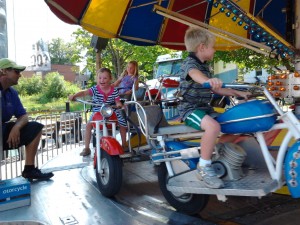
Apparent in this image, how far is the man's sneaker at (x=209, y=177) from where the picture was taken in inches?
109

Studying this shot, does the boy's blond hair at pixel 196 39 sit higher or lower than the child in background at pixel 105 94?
higher

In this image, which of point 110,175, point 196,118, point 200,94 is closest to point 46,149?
point 110,175

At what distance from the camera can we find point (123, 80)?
6676 millimetres

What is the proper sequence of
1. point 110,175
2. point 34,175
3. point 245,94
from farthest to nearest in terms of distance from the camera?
point 34,175 → point 110,175 → point 245,94

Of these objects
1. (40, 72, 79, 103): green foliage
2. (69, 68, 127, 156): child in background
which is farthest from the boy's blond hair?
(40, 72, 79, 103): green foliage

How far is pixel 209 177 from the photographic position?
9.21 ft

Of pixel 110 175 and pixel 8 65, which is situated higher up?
pixel 8 65

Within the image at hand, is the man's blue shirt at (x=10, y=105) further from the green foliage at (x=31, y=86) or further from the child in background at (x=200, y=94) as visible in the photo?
the green foliage at (x=31, y=86)

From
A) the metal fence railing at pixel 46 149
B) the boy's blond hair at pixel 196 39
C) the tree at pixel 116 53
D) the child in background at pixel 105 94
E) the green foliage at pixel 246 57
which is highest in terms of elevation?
the tree at pixel 116 53

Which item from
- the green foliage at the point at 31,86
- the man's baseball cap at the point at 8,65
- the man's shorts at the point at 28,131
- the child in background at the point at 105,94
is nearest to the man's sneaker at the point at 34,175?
the man's shorts at the point at 28,131

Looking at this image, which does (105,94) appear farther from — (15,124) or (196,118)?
(196,118)

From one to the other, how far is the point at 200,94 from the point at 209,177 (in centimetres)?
86

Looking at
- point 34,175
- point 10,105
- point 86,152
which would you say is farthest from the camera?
point 86,152

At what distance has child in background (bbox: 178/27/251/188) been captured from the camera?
288cm
